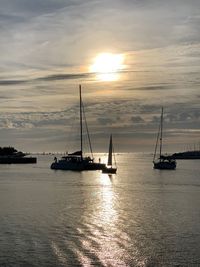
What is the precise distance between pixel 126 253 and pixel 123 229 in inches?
341

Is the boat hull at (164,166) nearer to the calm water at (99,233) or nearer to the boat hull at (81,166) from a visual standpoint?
the boat hull at (81,166)

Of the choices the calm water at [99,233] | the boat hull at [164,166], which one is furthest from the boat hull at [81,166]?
the calm water at [99,233]

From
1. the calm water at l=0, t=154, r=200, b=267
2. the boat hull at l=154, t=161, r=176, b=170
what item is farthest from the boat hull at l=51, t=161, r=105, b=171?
the calm water at l=0, t=154, r=200, b=267

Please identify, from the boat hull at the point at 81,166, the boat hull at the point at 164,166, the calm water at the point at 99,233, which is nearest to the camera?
the calm water at the point at 99,233

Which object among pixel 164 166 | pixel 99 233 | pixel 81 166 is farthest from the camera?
pixel 164 166

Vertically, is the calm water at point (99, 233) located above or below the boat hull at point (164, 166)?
below

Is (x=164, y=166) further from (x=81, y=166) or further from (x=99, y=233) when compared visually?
(x=99, y=233)

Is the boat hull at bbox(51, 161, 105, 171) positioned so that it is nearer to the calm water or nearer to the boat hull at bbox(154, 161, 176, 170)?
the boat hull at bbox(154, 161, 176, 170)

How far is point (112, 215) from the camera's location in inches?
2028

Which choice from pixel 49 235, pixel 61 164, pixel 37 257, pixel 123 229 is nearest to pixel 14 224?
pixel 49 235

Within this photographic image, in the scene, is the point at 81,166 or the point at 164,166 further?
the point at 164,166

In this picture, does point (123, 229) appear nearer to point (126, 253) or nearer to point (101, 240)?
point (101, 240)

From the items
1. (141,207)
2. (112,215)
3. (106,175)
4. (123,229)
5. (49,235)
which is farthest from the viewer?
(106,175)

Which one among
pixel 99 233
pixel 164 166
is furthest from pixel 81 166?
pixel 99 233
